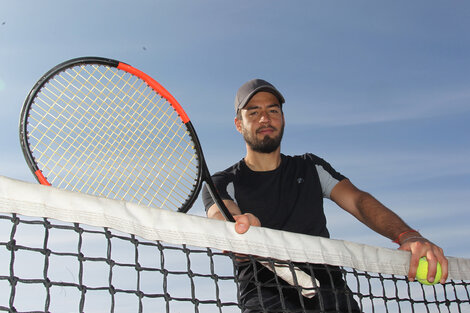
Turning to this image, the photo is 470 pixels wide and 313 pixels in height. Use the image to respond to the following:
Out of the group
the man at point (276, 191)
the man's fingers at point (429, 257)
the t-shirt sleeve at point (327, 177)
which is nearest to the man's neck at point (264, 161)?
the man at point (276, 191)

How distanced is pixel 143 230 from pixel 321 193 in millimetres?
1659

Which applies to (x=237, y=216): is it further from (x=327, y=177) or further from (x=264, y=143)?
(x=327, y=177)

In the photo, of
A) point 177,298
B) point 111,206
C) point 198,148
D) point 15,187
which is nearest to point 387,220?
point 198,148

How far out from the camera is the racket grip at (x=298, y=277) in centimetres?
301

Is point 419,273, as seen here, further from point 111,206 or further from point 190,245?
point 111,206

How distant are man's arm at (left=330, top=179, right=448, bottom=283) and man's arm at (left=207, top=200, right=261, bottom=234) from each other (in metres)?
0.90

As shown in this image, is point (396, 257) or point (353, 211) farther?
point (353, 211)

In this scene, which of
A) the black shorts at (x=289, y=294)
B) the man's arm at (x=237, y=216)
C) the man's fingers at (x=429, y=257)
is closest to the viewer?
the man's arm at (x=237, y=216)

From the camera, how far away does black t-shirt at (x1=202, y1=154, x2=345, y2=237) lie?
143 inches

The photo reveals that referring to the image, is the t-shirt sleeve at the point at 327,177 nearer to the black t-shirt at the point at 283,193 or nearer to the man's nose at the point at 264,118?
the black t-shirt at the point at 283,193

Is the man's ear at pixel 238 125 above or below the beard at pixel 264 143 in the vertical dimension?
above

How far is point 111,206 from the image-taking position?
2.60 m

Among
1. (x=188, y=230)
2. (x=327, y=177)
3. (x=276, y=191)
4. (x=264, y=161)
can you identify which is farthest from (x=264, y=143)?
(x=188, y=230)

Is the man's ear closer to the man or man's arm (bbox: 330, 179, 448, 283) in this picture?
the man
